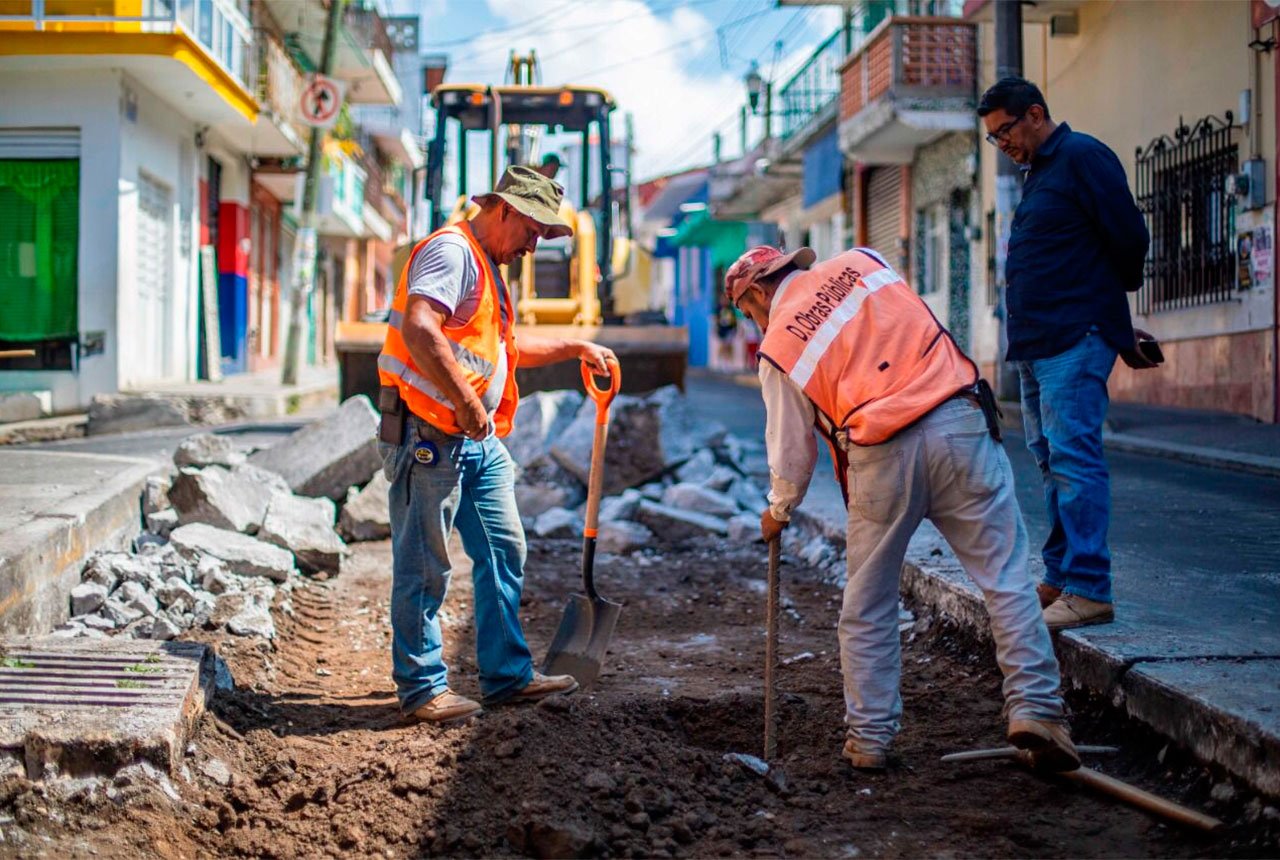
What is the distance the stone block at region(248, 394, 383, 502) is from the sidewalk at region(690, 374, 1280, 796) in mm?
2595

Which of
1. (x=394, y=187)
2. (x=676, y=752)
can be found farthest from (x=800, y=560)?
(x=394, y=187)

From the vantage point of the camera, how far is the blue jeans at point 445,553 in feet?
12.7

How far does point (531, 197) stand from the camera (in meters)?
3.95

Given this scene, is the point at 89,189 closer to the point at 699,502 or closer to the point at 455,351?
the point at 699,502

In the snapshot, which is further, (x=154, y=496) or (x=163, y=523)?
(x=154, y=496)

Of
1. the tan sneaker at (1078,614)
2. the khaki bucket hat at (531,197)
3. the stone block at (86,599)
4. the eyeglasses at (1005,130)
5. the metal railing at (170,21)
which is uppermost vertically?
the metal railing at (170,21)

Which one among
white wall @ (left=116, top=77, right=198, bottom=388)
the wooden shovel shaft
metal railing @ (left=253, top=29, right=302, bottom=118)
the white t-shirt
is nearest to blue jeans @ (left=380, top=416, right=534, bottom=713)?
the white t-shirt

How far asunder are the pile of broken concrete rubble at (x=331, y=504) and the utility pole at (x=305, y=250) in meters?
8.41

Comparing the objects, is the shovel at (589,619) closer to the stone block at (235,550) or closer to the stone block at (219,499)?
the stone block at (235,550)

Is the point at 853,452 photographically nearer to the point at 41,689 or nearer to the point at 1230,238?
the point at 41,689

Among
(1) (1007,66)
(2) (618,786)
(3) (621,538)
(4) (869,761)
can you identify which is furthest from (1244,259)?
(2) (618,786)

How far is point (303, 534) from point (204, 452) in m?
1.14

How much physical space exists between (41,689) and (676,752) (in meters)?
1.76

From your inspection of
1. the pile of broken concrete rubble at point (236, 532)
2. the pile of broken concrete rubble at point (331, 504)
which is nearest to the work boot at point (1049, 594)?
the pile of broken concrete rubble at point (331, 504)
